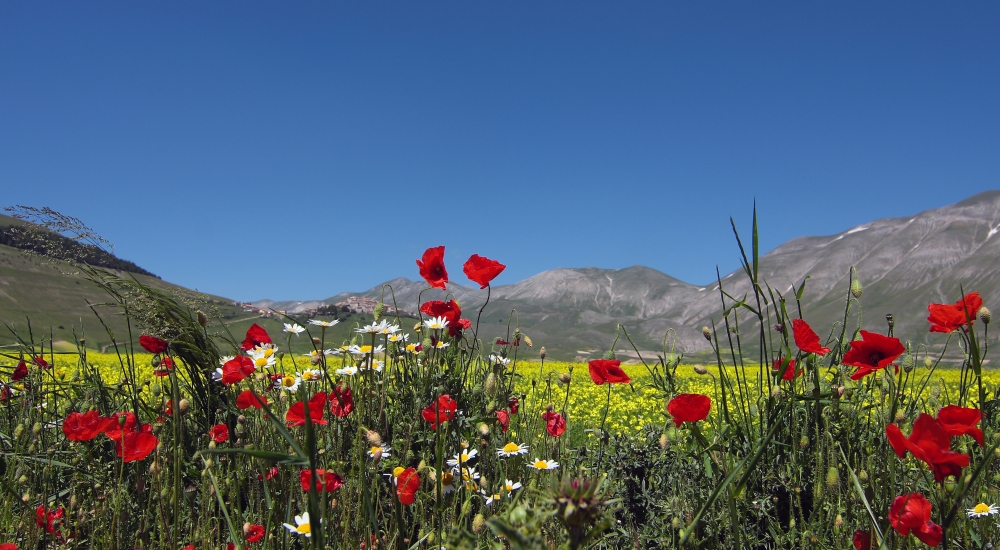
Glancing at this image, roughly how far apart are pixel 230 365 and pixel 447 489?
2.84 ft

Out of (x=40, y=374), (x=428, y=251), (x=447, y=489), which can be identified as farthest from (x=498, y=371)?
(x=40, y=374)

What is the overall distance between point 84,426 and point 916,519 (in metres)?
2.53

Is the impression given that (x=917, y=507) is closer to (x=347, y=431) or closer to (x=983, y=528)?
(x=983, y=528)

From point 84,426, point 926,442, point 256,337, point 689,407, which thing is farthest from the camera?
point 256,337

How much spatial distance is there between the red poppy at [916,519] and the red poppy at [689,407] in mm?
482

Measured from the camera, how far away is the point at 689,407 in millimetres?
1685

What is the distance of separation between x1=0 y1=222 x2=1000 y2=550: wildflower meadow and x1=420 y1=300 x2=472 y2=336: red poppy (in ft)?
0.03

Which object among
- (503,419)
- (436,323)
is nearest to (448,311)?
(436,323)

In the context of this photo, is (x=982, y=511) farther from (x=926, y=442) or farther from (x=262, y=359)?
(x=262, y=359)

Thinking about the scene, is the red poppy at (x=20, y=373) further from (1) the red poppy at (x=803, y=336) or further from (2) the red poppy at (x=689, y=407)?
(1) the red poppy at (x=803, y=336)

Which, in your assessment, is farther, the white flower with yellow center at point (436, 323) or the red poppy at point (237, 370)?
the white flower with yellow center at point (436, 323)

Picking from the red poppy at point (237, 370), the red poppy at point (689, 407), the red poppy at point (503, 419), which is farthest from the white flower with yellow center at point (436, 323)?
the red poppy at point (689, 407)

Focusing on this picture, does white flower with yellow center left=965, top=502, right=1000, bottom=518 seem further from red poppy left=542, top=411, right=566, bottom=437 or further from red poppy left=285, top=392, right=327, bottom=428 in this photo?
red poppy left=285, top=392, right=327, bottom=428

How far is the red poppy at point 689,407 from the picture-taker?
166 cm
